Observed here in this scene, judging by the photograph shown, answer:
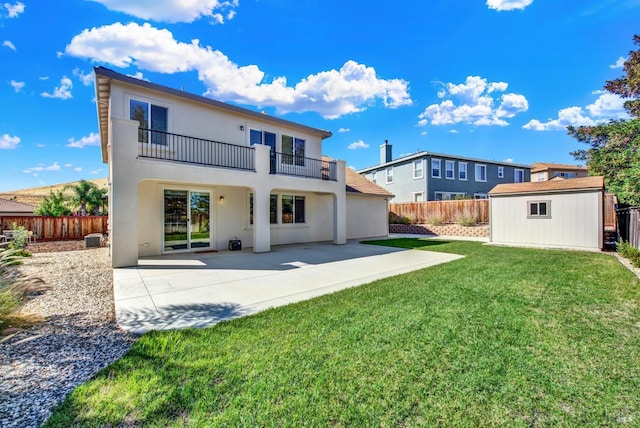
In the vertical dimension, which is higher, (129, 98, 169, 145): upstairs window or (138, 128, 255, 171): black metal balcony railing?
(129, 98, 169, 145): upstairs window

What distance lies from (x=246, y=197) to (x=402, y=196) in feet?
58.2

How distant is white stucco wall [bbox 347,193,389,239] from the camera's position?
1659 cm

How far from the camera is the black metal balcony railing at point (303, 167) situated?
507 inches

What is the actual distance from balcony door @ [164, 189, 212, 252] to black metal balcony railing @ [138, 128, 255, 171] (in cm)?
132

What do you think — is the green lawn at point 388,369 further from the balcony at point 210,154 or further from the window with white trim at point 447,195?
the window with white trim at point 447,195

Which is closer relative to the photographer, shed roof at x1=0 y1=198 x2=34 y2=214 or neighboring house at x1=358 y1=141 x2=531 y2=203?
shed roof at x1=0 y1=198 x2=34 y2=214

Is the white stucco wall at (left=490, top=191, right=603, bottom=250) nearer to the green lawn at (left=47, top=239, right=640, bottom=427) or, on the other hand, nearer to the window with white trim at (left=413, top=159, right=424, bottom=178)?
the green lawn at (left=47, top=239, right=640, bottom=427)

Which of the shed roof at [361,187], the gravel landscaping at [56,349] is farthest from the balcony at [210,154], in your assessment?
the gravel landscaping at [56,349]

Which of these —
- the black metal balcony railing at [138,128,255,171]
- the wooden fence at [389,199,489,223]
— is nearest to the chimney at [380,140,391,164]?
the wooden fence at [389,199,489,223]

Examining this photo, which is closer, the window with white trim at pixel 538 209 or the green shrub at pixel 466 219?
the window with white trim at pixel 538 209

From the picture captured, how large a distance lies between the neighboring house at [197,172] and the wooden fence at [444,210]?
32.0 ft

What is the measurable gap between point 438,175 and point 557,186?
12.7m

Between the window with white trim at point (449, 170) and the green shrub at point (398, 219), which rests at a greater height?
the window with white trim at point (449, 170)

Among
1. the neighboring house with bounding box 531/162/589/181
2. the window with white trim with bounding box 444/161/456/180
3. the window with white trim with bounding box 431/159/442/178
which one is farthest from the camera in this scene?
the neighboring house with bounding box 531/162/589/181
